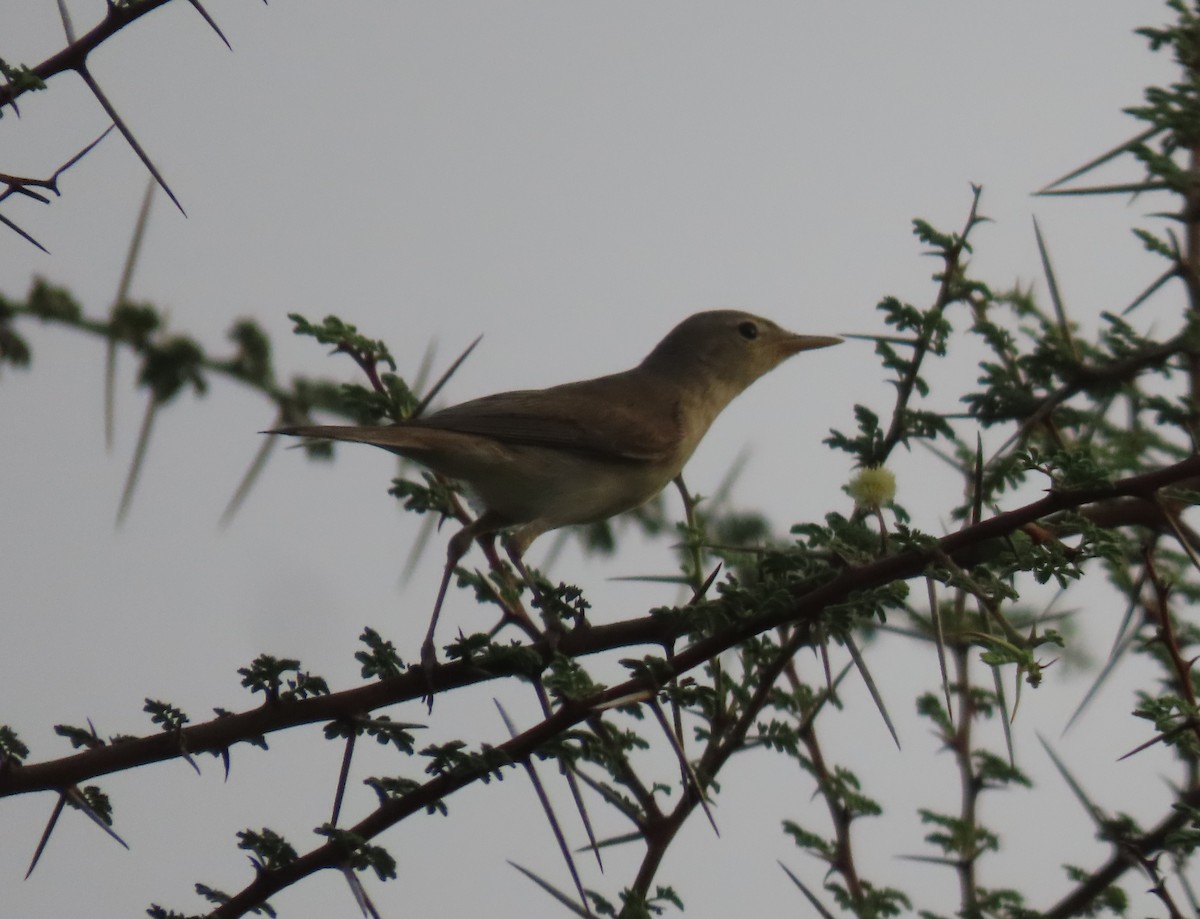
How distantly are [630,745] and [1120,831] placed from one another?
3.72ft

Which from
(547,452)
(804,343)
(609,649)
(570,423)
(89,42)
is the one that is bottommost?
(609,649)

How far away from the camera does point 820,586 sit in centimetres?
266

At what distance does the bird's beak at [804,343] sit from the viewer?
7.24 metres

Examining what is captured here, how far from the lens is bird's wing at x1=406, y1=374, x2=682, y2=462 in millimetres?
5574

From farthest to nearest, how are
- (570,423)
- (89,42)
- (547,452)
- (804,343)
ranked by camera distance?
1. (804,343)
2. (570,423)
3. (547,452)
4. (89,42)

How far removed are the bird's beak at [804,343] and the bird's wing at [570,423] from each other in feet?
4.17

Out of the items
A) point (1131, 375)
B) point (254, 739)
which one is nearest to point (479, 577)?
point (254, 739)

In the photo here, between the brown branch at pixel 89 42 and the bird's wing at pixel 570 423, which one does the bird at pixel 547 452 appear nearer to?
the bird's wing at pixel 570 423

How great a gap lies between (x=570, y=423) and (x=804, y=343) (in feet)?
6.27

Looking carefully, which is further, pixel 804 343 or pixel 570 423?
pixel 804 343

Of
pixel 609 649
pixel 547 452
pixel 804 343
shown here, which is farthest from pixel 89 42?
pixel 804 343

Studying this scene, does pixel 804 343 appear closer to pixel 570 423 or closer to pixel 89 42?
pixel 570 423

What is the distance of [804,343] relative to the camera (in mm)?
7344

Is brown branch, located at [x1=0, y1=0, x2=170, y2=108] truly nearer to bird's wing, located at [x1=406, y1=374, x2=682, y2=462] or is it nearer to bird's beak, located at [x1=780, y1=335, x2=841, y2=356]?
bird's wing, located at [x1=406, y1=374, x2=682, y2=462]
